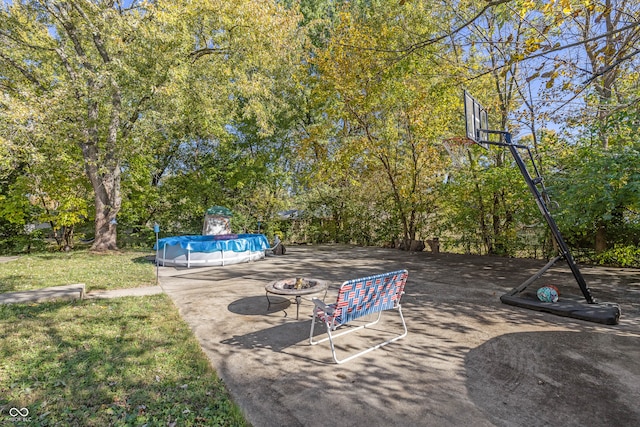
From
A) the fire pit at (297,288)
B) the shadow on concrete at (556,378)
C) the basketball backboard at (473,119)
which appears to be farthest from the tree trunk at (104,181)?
the shadow on concrete at (556,378)

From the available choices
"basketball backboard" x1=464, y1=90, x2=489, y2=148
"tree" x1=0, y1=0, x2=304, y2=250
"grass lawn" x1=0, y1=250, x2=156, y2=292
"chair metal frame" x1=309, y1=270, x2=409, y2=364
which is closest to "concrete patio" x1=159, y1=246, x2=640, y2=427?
"chair metal frame" x1=309, y1=270, x2=409, y2=364

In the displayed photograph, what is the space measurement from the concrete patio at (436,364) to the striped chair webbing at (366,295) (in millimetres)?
474

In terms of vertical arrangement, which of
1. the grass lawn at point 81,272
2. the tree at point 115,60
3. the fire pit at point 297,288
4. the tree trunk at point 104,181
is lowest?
the grass lawn at point 81,272

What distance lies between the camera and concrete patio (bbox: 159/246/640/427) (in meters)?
2.56

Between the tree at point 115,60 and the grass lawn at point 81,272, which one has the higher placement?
the tree at point 115,60

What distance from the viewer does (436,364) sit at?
3.37m

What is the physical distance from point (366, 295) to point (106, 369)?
2.92 m

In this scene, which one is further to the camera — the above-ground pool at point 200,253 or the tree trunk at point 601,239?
the above-ground pool at point 200,253

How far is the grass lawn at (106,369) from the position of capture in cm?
253

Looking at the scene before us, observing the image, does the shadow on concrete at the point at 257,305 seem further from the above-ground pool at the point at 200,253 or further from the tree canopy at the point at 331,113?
the tree canopy at the point at 331,113

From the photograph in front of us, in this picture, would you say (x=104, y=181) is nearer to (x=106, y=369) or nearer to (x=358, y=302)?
(x=106, y=369)

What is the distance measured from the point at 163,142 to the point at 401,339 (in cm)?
1587

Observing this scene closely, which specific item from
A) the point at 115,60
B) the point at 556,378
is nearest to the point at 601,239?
the point at 556,378

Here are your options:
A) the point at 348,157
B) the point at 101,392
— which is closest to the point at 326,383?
the point at 101,392
